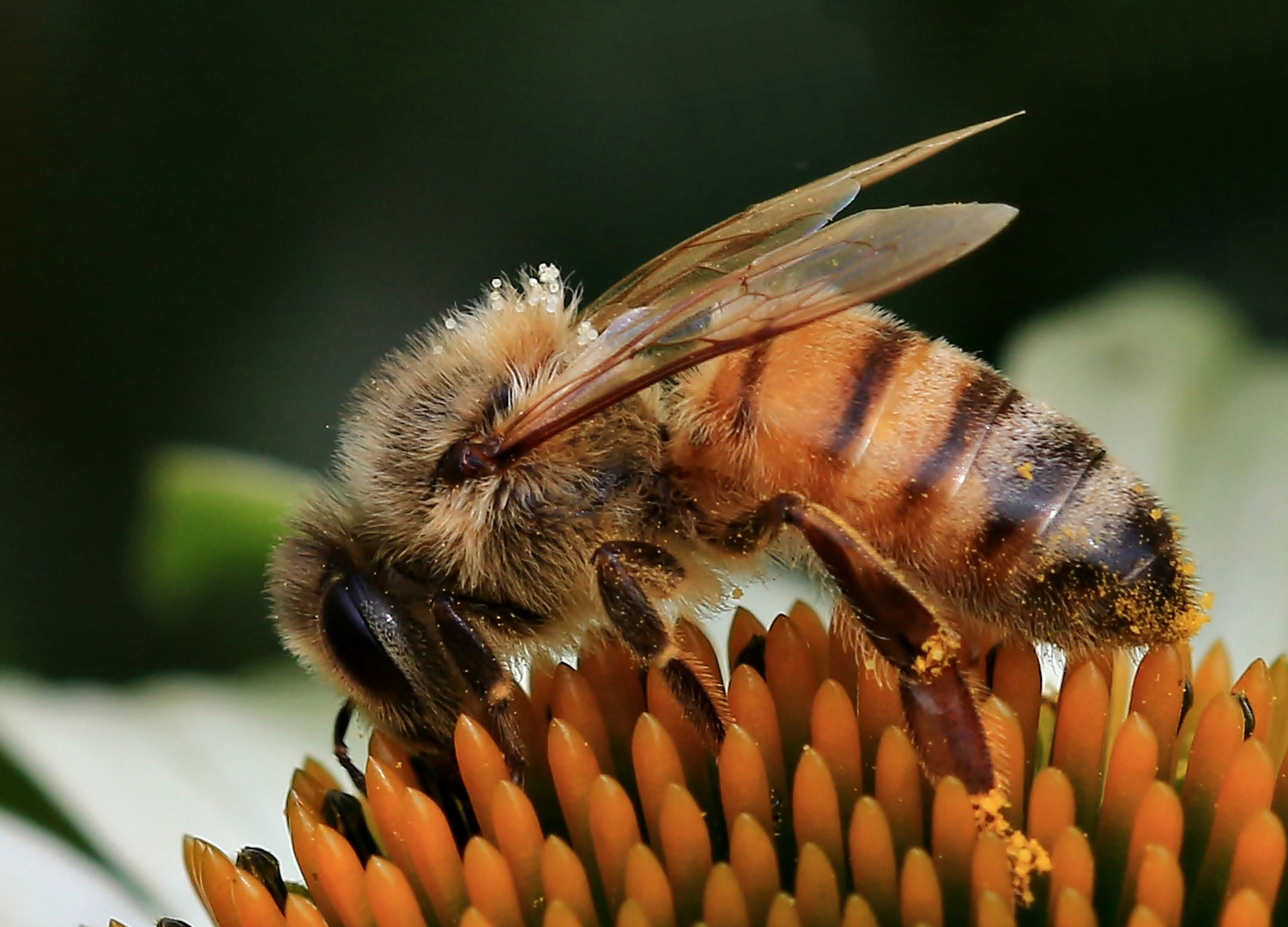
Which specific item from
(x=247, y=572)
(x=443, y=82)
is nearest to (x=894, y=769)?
(x=247, y=572)

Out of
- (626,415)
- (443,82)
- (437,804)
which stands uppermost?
(443,82)

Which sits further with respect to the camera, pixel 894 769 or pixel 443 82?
pixel 443 82

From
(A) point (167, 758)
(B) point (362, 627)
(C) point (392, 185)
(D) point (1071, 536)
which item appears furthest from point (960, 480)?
(C) point (392, 185)

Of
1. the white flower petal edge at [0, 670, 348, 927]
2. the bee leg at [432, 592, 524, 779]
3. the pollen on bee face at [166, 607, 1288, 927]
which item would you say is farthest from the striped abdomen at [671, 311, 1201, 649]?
the white flower petal edge at [0, 670, 348, 927]

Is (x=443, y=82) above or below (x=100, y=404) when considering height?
above

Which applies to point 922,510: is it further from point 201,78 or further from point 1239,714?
point 201,78
